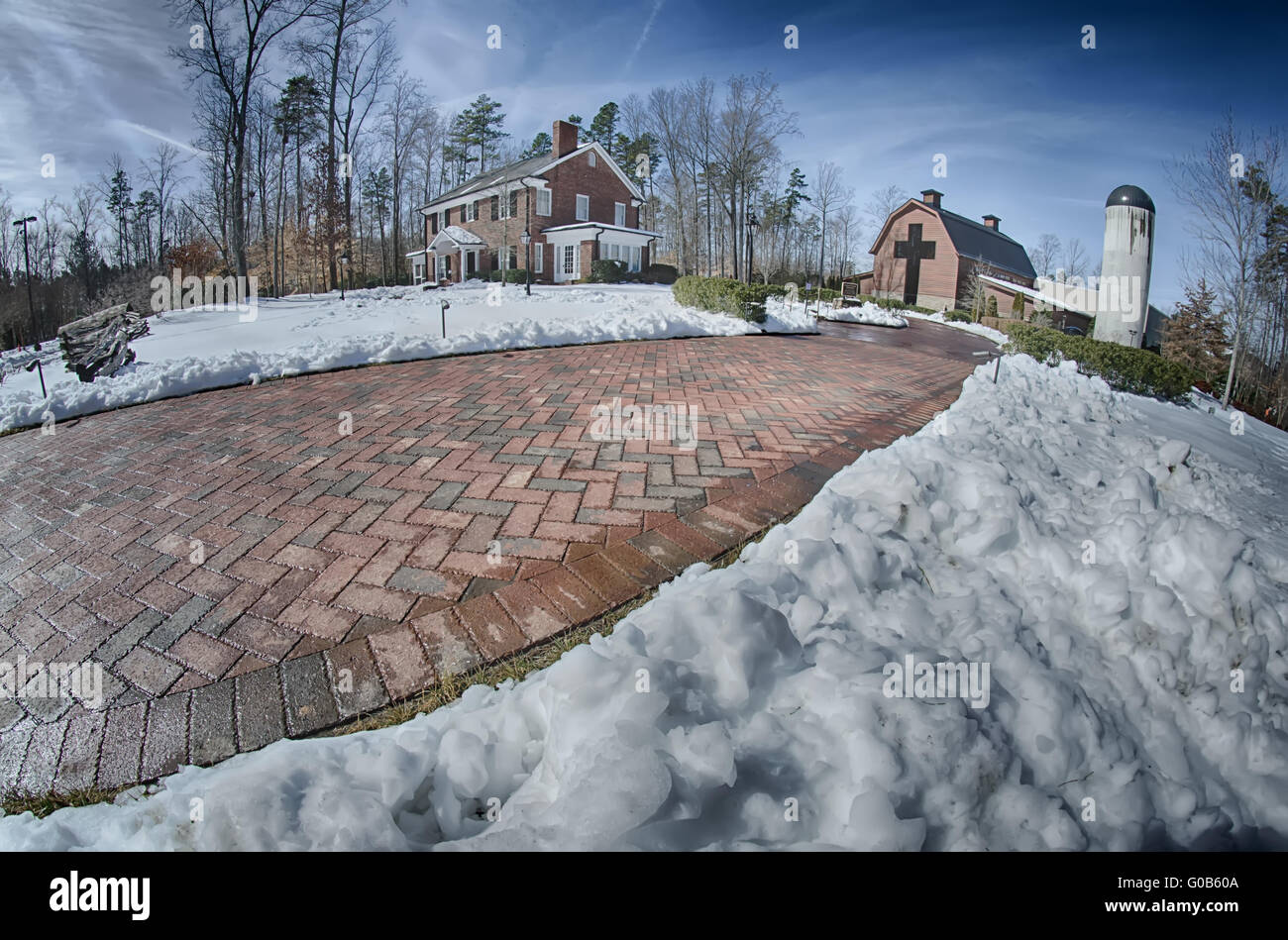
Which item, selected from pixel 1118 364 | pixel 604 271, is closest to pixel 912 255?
pixel 604 271

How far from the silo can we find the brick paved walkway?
9082 mm

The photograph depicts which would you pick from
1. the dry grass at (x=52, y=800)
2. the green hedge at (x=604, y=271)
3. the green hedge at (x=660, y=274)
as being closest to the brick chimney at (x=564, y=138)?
the green hedge at (x=604, y=271)

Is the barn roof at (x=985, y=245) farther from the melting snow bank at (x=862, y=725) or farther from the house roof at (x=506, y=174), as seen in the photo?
the melting snow bank at (x=862, y=725)

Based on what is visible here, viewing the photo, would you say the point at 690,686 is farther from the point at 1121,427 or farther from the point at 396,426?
the point at 1121,427

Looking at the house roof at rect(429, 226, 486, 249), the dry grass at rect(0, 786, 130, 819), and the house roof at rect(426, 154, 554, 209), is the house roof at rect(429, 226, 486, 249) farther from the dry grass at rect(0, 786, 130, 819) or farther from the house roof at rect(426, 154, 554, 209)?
the dry grass at rect(0, 786, 130, 819)

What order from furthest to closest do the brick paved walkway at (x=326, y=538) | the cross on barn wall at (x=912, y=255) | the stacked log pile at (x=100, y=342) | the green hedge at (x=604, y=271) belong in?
1. the cross on barn wall at (x=912, y=255)
2. the green hedge at (x=604, y=271)
3. the stacked log pile at (x=100, y=342)
4. the brick paved walkway at (x=326, y=538)

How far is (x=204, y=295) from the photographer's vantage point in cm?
2014

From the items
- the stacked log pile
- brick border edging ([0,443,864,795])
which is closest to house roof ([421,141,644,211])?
the stacked log pile

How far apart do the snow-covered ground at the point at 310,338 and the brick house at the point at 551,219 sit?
1139 centimetres

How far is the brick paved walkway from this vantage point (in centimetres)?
164

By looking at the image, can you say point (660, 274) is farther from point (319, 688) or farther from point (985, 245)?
point (319, 688)

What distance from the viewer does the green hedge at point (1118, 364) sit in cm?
864
